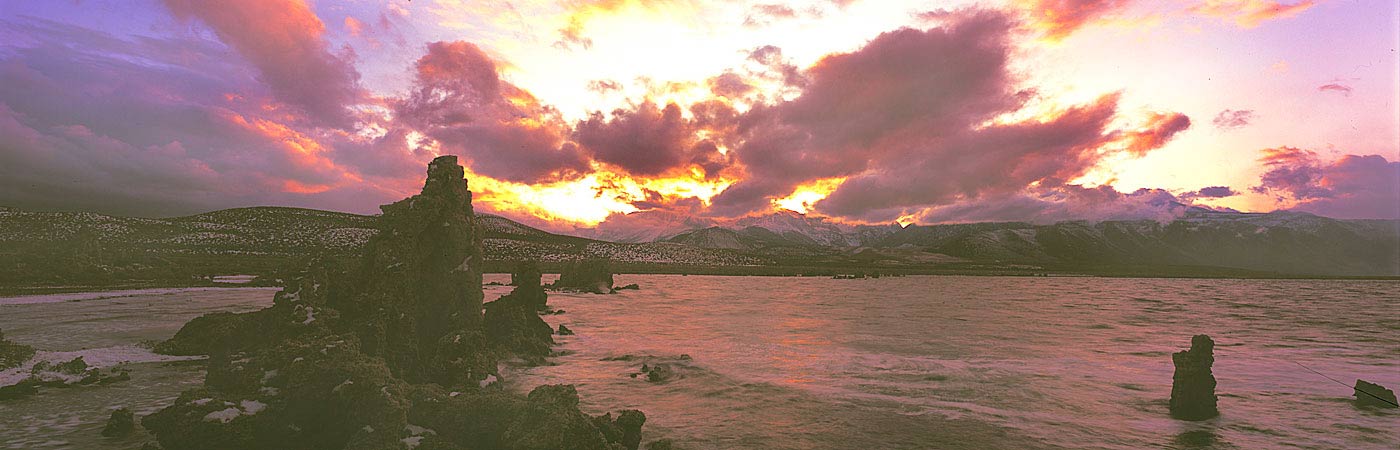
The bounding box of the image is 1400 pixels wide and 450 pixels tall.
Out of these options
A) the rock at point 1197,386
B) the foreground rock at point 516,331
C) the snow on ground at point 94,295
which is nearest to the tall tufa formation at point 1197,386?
the rock at point 1197,386

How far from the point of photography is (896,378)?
1702 centimetres

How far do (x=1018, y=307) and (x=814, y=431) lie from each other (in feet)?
137

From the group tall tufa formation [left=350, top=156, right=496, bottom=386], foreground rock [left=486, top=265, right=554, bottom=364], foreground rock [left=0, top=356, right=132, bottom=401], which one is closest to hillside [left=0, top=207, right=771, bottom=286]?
tall tufa formation [left=350, top=156, right=496, bottom=386]

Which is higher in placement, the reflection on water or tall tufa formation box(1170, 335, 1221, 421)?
Answer: tall tufa formation box(1170, 335, 1221, 421)

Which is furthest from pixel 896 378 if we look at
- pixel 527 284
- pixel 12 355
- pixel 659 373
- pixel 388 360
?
pixel 12 355

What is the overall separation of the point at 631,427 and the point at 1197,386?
13190 mm

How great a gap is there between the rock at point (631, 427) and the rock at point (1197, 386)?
41.3ft

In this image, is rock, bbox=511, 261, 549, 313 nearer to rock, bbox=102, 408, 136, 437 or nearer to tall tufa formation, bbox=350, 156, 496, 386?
tall tufa formation, bbox=350, 156, 496, 386

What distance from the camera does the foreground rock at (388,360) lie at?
8.54m

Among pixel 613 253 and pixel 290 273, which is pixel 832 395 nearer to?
pixel 290 273

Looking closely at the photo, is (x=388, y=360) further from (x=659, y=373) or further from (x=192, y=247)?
(x=192, y=247)

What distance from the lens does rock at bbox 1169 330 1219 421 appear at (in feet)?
43.0

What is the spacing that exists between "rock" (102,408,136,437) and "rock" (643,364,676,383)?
35.2ft

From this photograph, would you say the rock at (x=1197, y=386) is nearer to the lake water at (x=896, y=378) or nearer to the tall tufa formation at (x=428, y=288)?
the lake water at (x=896, y=378)
